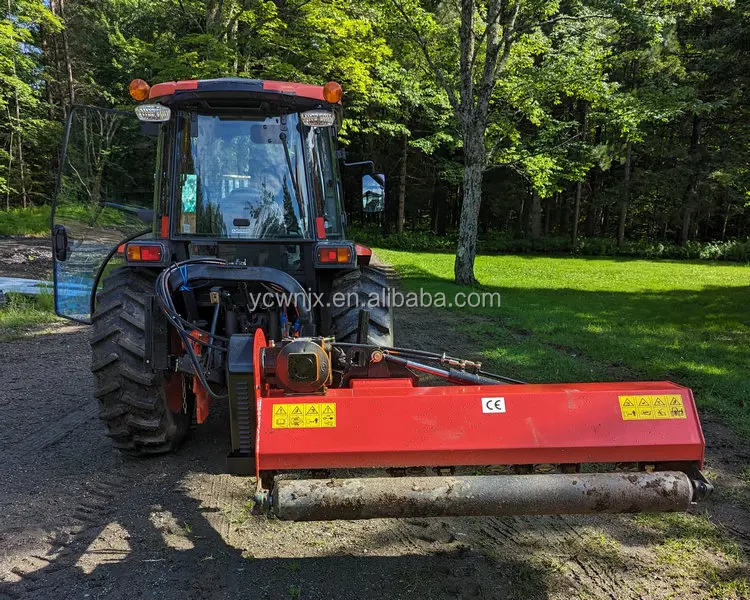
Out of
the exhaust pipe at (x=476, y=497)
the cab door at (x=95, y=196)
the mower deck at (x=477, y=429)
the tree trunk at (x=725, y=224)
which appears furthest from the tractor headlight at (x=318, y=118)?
the tree trunk at (x=725, y=224)

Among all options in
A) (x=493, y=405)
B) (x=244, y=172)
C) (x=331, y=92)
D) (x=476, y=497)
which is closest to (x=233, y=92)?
(x=244, y=172)

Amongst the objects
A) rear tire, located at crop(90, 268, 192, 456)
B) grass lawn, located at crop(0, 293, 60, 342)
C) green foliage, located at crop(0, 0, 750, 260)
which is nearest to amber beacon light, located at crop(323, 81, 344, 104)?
rear tire, located at crop(90, 268, 192, 456)

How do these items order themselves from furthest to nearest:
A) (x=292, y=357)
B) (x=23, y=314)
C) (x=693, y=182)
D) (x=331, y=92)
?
1. (x=693, y=182)
2. (x=23, y=314)
3. (x=331, y=92)
4. (x=292, y=357)

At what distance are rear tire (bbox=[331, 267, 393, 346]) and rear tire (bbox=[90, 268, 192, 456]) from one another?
1217mm

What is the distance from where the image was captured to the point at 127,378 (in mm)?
3516

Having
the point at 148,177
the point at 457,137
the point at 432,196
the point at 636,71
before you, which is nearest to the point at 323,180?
the point at 148,177

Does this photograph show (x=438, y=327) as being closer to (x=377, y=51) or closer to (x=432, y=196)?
(x=377, y=51)

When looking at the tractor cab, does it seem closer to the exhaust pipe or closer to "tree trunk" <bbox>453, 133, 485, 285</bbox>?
the exhaust pipe

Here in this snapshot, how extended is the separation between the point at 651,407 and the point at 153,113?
11.3 feet

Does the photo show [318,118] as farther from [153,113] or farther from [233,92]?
[153,113]

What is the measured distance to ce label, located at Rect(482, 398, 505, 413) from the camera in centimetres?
239

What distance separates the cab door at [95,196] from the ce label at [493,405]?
3.33m

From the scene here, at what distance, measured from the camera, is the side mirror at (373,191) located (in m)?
4.59

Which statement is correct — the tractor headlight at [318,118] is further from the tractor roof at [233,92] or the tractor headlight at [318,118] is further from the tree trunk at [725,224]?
the tree trunk at [725,224]
